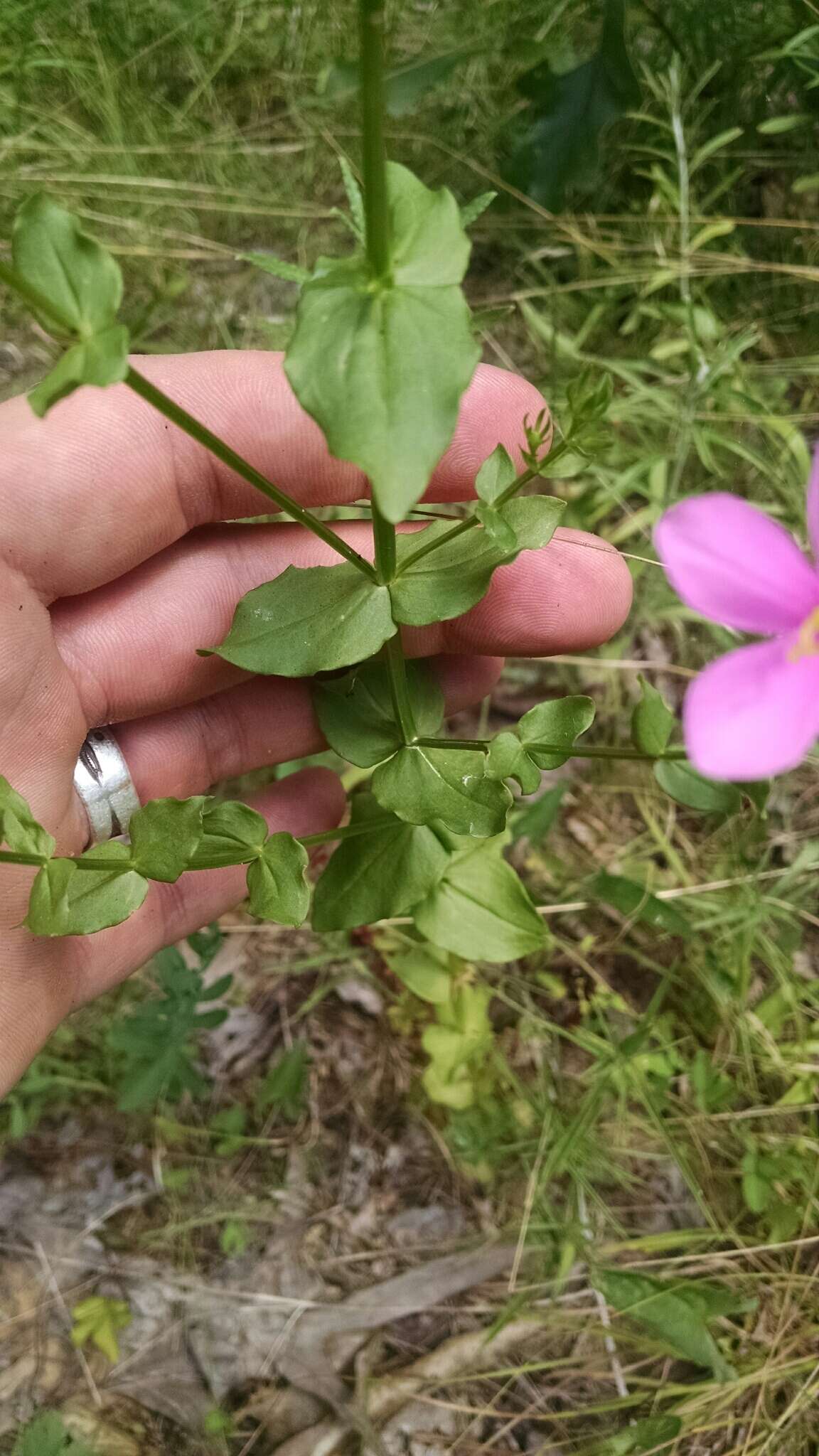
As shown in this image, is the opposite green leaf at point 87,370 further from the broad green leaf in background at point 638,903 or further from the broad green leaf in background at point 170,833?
the broad green leaf in background at point 638,903

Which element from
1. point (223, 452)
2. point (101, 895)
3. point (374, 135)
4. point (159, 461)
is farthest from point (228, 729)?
point (374, 135)

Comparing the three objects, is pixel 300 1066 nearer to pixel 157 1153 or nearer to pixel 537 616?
pixel 157 1153

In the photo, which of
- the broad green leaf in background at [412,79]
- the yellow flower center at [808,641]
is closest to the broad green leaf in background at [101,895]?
the yellow flower center at [808,641]

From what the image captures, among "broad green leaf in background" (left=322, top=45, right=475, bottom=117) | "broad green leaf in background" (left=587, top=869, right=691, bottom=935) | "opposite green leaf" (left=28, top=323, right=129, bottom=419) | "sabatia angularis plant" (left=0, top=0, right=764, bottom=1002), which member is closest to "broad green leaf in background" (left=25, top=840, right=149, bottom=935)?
"sabatia angularis plant" (left=0, top=0, right=764, bottom=1002)

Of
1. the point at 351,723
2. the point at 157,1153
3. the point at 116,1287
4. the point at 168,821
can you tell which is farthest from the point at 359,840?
the point at 116,1287

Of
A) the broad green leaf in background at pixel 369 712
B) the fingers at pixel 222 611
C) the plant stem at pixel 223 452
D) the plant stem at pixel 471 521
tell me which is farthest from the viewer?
the fingers at pixel 222 611

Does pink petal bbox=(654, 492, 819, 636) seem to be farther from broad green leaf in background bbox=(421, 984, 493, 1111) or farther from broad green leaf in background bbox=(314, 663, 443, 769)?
broad green leaf in background bbox=(421, 984, 493, 1111)

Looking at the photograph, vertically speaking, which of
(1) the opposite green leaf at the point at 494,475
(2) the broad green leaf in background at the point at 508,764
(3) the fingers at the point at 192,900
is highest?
(1) the opposite green leaf at the point at 494,475

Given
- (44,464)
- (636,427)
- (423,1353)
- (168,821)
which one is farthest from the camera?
(636,427)
